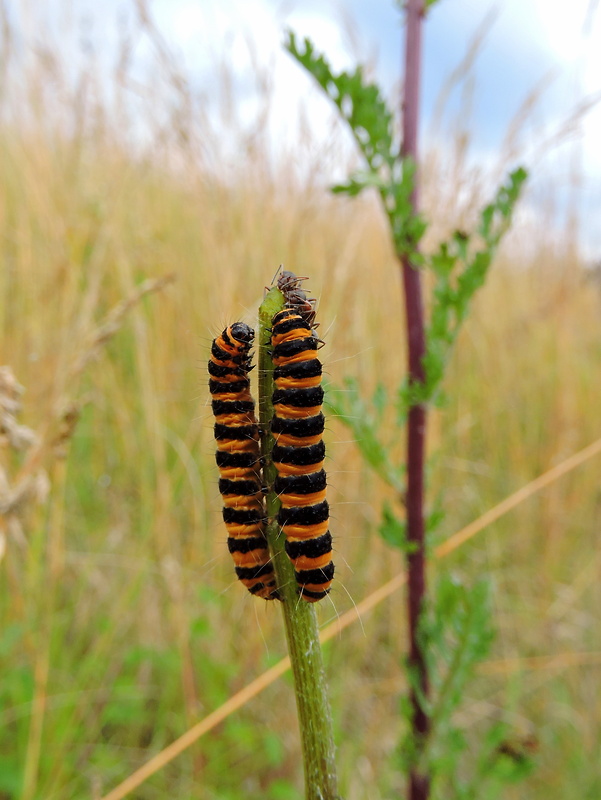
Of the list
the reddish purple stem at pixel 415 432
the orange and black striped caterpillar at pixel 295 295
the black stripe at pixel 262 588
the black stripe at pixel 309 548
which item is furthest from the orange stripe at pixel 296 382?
the reddish purple stem at pixel 415 432

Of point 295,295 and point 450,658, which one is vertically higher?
point 295,295

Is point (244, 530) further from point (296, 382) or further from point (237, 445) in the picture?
point (296, 382)

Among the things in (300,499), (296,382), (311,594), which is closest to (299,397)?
(296,382)

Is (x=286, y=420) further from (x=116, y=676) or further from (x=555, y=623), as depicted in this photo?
(x=555, y=623)

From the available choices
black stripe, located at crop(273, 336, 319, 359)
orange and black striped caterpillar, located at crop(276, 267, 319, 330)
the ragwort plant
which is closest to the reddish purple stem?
the ragwort plant

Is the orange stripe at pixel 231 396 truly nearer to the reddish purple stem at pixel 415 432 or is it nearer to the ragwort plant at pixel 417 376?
the ragwort plant at pixel 417 376

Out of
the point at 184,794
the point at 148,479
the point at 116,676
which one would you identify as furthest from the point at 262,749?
the point at 148,479
